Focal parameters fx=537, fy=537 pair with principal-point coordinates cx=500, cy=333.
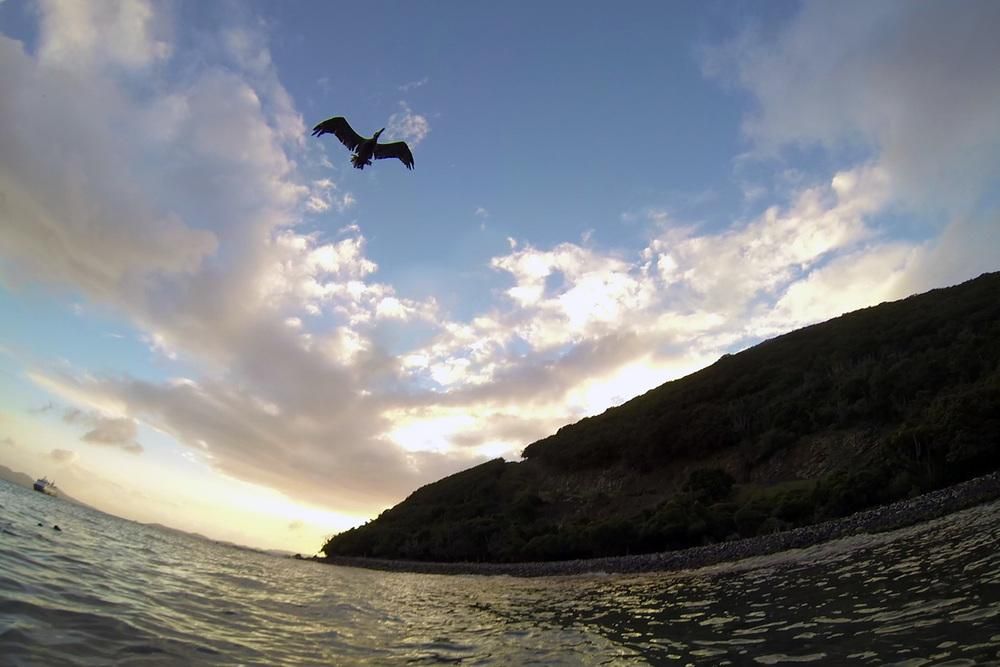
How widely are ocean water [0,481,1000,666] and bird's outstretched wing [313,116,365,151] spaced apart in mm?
15951

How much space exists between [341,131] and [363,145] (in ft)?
4.14

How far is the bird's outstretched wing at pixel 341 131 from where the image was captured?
2066cm

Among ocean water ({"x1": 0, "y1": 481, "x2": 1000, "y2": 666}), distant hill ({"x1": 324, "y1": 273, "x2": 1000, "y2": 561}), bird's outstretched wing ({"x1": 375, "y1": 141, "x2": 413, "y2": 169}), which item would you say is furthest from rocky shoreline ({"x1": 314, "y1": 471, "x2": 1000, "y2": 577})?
bird's outstretched wing ({"x1": 375, "y1": 141, "x2": 413, "y2": 169})

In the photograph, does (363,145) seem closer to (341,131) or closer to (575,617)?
(341,131)

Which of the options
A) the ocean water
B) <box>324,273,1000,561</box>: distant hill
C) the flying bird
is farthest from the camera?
<box>324,273,1000,561</box>: distant hill

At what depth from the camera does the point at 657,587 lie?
1908 cm

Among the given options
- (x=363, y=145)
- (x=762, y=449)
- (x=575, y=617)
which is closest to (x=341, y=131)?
(x=363, y=145)

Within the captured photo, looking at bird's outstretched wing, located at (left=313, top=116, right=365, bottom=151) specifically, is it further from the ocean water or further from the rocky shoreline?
the rocky shoreline

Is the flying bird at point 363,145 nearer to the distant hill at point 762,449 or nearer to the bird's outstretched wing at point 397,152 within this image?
the bird's outstretched wing at point 397,152

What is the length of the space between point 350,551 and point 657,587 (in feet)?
Answer: 212

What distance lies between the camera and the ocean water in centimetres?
708

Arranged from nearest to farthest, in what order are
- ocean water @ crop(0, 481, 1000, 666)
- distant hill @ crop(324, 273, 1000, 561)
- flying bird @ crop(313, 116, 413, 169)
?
ocean water @ crop(0, 481, 1000, 666), flying bird @ crop(313, 116, 413, 169), distant hill @ crop(324, 273, 1000, 561)

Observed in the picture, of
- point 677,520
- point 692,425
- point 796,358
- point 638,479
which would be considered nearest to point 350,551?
point 638,479

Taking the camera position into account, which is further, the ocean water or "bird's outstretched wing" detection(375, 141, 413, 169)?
"bird's outstretched wing" detection(375, 141, 413, 169)
